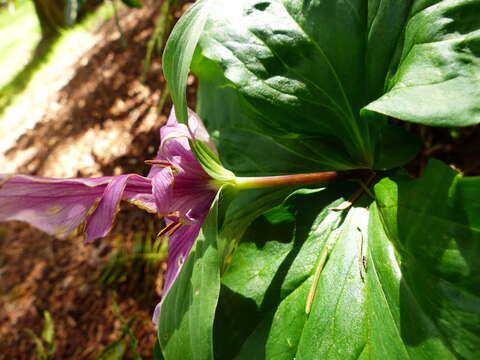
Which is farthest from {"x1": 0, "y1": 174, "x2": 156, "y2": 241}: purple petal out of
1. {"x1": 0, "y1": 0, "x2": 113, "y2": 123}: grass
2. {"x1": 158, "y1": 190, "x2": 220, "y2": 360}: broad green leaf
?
{"x1": 0, "y1": 0, "x2": 113, "y2": 123}: grass

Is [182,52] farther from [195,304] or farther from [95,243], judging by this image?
[95,243]

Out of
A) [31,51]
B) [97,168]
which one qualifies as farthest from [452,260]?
[31,51]

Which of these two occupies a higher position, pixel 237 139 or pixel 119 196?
pixel 119 196

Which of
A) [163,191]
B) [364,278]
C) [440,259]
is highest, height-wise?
[163,191]

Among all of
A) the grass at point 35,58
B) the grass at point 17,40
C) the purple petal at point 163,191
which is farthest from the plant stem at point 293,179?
the grass at point 17,40

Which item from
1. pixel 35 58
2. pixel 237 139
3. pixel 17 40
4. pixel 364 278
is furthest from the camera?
pixel 17 40

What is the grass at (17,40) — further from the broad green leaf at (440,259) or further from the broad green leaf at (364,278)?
the broad green leaf at (440,259)

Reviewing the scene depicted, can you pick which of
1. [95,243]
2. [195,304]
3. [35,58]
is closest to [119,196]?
[195,304]
